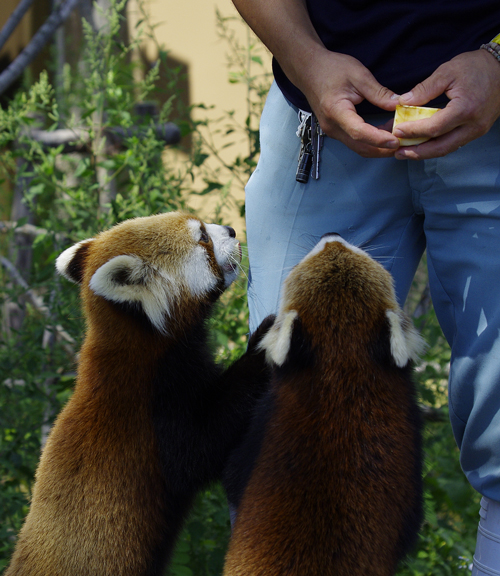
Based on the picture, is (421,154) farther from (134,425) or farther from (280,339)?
(134,425)

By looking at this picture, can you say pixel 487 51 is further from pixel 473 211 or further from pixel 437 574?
pixel 437 574

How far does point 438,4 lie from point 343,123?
38 cm

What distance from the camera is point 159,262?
1.94m

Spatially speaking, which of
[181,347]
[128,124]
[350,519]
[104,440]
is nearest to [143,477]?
[104,440]

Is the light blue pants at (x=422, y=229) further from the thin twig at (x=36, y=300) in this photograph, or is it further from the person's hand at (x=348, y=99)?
the thin twig at (x=36, y=300)

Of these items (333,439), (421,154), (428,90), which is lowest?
(333,439)

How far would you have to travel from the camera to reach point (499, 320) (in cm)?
136

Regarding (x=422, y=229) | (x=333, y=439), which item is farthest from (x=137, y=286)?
(x=422, y=229)

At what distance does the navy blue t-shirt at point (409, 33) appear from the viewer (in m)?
1.39

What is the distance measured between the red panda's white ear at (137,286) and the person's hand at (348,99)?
746 millimetres

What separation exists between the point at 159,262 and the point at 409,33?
1022mm

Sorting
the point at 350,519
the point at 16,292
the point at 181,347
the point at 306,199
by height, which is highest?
the point at 306,199

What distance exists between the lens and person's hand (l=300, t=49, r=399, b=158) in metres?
1.32

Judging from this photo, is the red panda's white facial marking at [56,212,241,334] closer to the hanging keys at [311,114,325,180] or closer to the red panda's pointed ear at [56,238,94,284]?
the red panda's pointed ear at [56,238,94,284]
